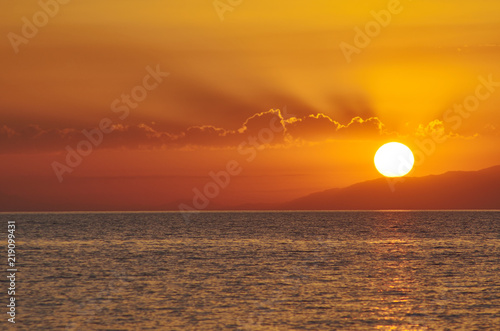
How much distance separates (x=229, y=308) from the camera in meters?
54.1

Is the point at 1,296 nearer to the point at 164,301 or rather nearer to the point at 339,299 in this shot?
the point at 164,301

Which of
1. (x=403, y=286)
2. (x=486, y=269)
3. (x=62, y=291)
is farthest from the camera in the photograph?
(x=486, y=269)

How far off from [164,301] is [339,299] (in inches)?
574

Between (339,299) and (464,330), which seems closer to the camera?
(464,330)

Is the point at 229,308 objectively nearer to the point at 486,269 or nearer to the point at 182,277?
the point at 182,277

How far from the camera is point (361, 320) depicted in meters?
49.2

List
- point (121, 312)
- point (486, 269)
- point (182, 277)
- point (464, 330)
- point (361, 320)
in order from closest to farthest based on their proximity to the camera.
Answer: point (464, 330) → point (361, 320) → point (121, 312) → point (182, 277) → point (486, 269)

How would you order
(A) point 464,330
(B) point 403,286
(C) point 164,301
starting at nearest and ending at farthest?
(A) point 464,330, (C) point 164,301, (B) point 403,286

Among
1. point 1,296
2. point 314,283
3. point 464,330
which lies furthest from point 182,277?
point 464,330

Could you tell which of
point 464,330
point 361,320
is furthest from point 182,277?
point 464,330

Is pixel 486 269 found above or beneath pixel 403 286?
above

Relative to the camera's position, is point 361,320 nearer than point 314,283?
Yes

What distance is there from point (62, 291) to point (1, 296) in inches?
236

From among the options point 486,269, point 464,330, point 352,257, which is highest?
point 352,257
